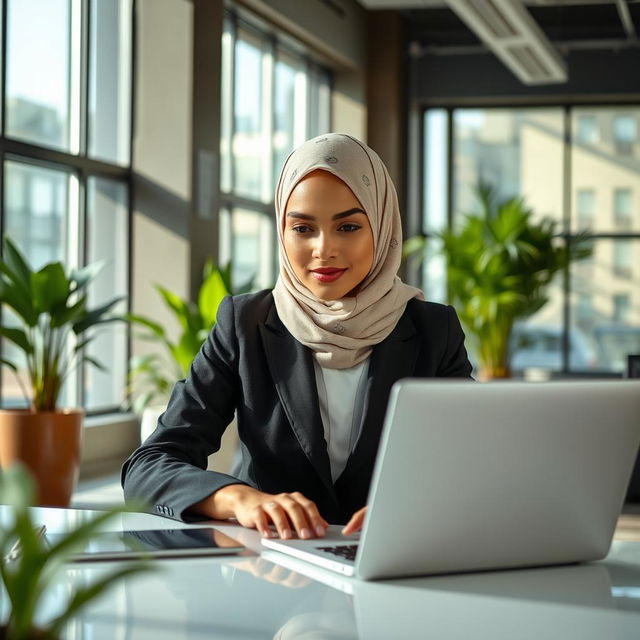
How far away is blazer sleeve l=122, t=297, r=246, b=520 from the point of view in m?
1.46

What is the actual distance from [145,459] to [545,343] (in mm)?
7793

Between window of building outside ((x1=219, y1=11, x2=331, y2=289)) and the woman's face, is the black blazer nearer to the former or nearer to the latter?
the woman's face

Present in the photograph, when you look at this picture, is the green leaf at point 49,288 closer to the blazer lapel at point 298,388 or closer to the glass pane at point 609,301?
the blazer lapel at point 298,388

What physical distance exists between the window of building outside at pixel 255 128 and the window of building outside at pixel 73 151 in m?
0.90

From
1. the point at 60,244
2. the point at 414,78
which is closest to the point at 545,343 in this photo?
the point at 414,78

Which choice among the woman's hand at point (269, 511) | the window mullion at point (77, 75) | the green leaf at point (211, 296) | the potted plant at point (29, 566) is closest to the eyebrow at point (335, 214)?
the woman's hand at point (269, 511)

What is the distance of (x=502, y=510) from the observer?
44.9 inches

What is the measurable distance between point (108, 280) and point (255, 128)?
1958 mm

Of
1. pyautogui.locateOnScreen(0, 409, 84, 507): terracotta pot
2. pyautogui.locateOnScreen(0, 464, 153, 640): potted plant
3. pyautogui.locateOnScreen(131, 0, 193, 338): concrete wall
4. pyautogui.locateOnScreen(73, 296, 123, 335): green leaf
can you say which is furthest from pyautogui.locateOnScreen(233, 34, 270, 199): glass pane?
pyautogui.locateOnScreen(0, 464, 153, 640): potted plant

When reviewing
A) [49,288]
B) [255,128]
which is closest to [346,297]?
[49,288]

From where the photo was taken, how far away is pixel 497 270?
25.1 feet

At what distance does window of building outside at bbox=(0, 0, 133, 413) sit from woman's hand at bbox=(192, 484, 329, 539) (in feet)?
10.3

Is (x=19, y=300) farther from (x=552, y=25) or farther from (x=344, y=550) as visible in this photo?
(x=552, y=25)

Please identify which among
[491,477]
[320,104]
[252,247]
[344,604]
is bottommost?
[344,604]
